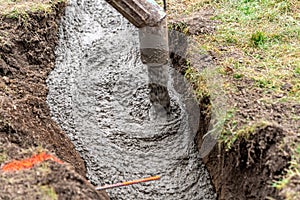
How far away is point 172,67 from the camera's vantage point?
504cm

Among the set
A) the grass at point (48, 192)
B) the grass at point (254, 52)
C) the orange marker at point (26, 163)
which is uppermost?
the grass at point (254, 52)

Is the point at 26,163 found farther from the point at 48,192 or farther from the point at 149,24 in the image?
the point at 149,24

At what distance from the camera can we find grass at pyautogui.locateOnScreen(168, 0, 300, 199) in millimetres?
3521

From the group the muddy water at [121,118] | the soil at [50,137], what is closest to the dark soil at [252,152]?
the soil at [50,137]

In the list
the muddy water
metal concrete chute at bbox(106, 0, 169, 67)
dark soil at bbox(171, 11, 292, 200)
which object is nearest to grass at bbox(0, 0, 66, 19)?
the muddy water

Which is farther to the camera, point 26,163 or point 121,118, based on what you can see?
point 121,118

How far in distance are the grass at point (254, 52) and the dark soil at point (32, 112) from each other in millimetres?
1302

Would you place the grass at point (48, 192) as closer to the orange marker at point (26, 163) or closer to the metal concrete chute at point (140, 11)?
the orange marker at point (26, 163)

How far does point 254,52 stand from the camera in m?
4.59

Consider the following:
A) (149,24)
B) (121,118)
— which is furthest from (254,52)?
(121,118)

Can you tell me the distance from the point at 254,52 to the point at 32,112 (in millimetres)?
2338

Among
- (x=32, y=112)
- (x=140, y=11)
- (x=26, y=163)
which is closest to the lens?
(x=26, y=163)

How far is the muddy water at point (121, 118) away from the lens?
412cm

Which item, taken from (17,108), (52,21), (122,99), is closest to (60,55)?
(52,21)
